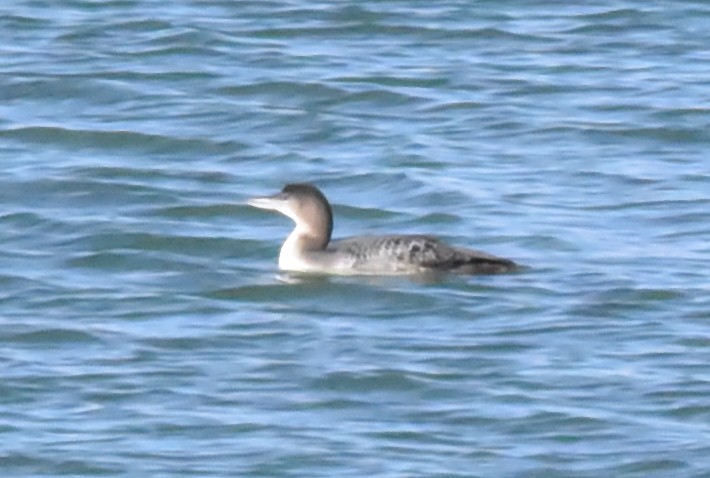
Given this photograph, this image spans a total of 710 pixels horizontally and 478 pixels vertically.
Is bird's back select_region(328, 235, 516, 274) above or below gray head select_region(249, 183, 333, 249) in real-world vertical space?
below

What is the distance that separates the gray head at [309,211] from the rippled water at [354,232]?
1.05 ft

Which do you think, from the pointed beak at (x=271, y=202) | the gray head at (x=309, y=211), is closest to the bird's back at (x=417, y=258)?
the gray head at (x=309, y=211)

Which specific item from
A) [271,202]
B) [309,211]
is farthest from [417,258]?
[271,202]

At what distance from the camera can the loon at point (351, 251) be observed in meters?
13.6

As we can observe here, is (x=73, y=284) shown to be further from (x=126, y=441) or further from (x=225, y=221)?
(x=126, y=441)

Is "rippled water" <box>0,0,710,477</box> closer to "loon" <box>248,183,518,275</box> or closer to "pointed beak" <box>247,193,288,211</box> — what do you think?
"loon" <box>248,183,518,275</box>

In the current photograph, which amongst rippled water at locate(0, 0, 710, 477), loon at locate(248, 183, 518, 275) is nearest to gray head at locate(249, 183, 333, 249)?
loon at locate(248, 183, 518, 275)

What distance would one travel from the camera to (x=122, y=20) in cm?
2114

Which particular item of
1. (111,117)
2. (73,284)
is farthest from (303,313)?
(111,117)

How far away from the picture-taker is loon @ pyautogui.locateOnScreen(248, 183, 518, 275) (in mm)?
13617

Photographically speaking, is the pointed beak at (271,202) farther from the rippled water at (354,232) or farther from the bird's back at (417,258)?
the bird's back at (417,258)

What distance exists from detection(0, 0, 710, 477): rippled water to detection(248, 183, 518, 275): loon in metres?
0.10

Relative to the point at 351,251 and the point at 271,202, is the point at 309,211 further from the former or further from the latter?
the point at 351,251

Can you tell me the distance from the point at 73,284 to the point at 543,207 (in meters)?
3.01
